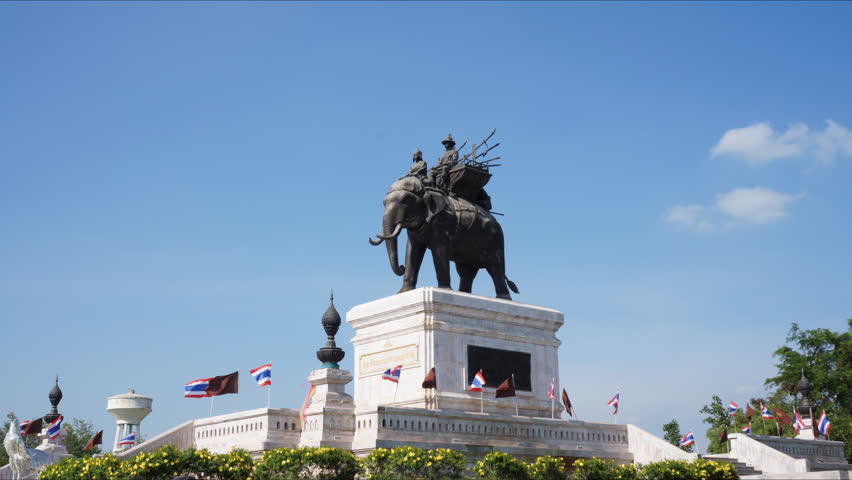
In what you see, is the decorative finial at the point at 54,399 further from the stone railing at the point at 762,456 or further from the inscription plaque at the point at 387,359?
the stone railing at the point at 762,456

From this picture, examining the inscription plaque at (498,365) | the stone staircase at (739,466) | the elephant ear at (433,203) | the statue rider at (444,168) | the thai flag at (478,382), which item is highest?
the statue rider at (444,168)

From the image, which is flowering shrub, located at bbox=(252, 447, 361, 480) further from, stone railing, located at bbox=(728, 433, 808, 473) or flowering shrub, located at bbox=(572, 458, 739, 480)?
stone railing, located at bbox=(728, 433, 808, 473)

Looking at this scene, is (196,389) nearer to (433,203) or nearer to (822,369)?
(433,203)

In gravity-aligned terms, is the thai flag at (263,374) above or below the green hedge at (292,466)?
above

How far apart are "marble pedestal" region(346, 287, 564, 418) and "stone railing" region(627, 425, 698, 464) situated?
10.1 ft

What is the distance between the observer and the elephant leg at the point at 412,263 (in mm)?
32888

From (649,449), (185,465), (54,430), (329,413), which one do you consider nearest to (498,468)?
(329,413)

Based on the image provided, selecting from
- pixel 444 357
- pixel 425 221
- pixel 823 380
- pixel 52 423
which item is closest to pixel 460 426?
pixel 444 357

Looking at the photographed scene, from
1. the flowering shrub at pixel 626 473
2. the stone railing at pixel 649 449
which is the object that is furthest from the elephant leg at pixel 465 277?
the flowering shrub at pixel 626 473

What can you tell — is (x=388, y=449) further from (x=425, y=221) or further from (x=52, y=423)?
(x=52, y=423)

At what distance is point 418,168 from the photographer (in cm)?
3375

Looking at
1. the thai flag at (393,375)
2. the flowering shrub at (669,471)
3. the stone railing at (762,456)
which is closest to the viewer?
the flowering shrub at (669,471)

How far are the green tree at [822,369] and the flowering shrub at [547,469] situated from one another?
97.9 feet

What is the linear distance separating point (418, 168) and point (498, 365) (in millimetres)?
7436
